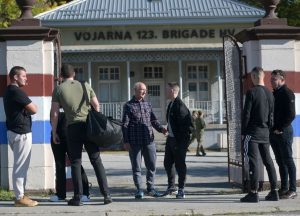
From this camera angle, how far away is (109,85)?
36.2 m

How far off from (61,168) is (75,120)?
1.01 metres

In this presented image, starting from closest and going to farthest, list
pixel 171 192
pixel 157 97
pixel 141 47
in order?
pixel 171 192
pixel 141 47
pixel 157 97

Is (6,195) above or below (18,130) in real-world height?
below

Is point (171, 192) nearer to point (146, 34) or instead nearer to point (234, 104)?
point (234, 104)

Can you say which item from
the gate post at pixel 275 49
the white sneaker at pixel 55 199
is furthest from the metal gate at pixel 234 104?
the white sneaker at pixel 55 199

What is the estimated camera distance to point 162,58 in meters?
34.3

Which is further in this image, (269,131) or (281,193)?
(281,193)

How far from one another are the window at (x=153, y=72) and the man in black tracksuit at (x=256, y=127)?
26168 mm

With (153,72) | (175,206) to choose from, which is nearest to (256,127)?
(175,206)

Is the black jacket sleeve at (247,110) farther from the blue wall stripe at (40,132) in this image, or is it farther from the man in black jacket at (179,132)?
the blue wall stripe at (40,132)

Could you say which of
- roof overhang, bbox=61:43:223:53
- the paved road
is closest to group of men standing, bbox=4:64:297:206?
the paved road

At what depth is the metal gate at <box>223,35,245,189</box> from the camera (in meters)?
11.7

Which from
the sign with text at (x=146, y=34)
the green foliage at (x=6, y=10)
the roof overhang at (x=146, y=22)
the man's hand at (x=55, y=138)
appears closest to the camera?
the man's hand at (x=55, y=138)

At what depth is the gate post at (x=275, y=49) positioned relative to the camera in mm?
11359
